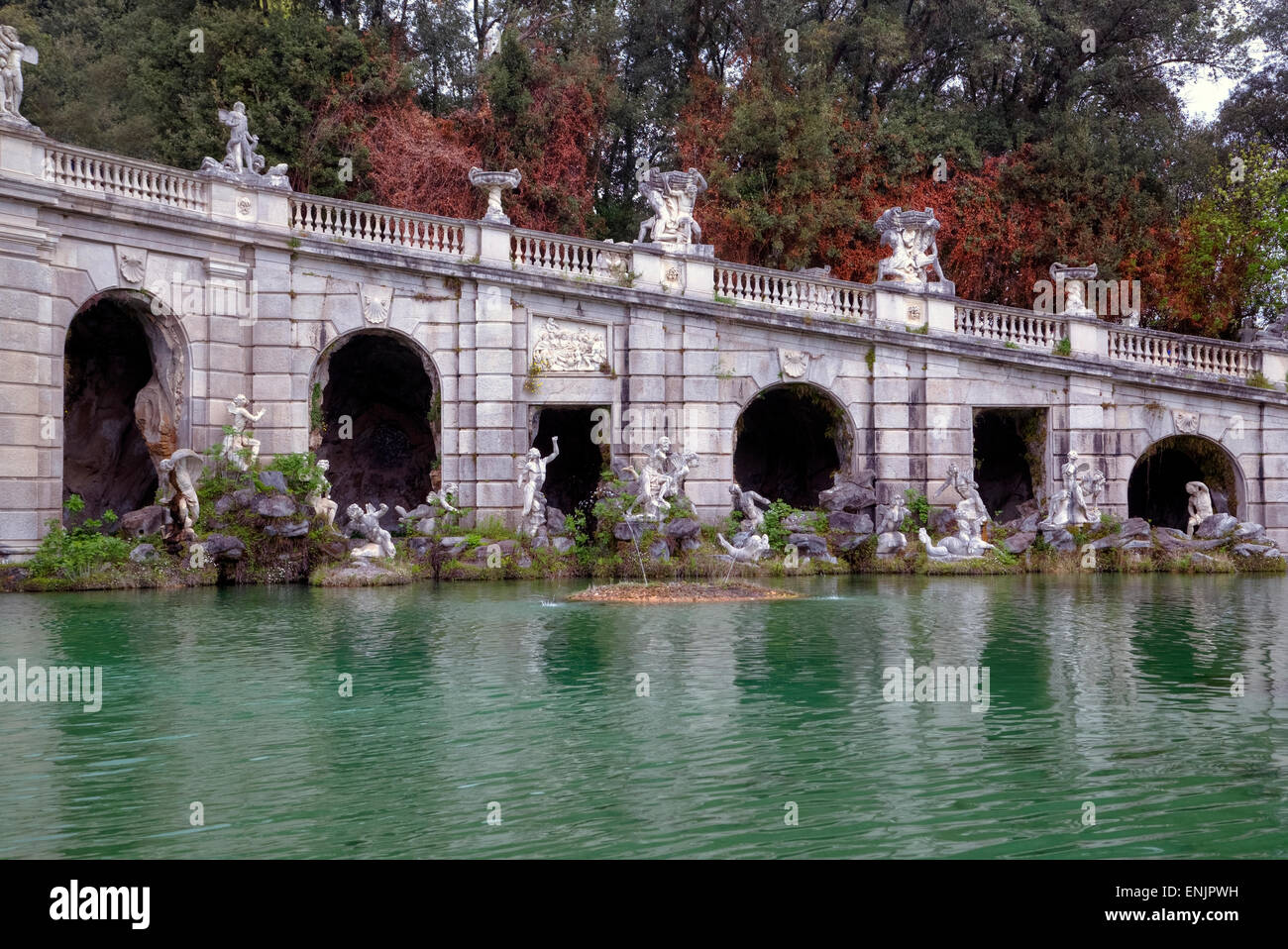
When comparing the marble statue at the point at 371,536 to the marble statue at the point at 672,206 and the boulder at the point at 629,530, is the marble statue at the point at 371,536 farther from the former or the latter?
the marble statue at the point at 672,206

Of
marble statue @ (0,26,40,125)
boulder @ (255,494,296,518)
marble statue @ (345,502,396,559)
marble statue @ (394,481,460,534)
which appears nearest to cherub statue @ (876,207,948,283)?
marble statue @ (394,481,460,534)

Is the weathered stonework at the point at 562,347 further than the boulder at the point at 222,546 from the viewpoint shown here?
Yes

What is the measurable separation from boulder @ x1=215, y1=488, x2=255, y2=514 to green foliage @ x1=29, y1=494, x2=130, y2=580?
157cm

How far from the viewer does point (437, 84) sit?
36000 mm

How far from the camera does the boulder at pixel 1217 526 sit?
83.3 feet

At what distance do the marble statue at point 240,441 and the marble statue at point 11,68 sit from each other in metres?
5.72

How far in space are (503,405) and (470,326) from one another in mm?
1613

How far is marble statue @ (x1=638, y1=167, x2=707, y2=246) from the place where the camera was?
26.4 m

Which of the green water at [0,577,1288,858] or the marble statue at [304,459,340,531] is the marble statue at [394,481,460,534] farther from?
the green water at [0,577,1288,858]

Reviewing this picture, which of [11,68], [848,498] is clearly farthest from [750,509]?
[11,68]

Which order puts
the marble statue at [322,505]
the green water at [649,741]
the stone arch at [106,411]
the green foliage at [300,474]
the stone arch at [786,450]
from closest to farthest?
the green water at [649,741] → the marble statue at [322,505] → the green foliage at [300,474] → the stone arch at [106,411] → the stone arch at [786,450]

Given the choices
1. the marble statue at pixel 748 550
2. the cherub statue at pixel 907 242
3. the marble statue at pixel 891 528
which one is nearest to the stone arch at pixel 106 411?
the marble statue at pixel 748 550

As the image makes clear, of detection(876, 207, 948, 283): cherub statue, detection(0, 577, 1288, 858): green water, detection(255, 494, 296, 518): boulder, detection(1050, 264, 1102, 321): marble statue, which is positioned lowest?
detection(0, 577, 1288, 858): green water

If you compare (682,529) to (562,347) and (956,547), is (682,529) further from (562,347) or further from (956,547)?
(956,547)
